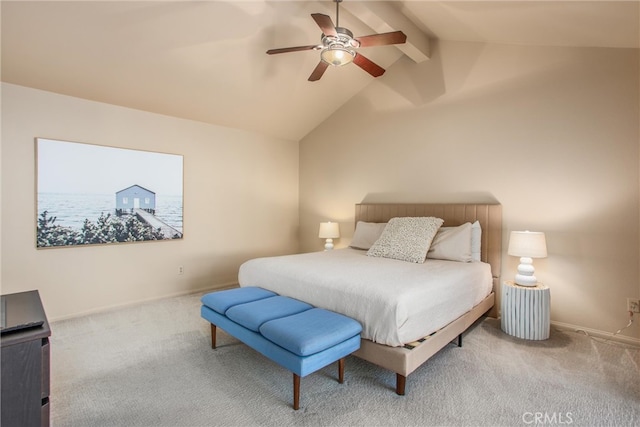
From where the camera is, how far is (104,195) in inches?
144

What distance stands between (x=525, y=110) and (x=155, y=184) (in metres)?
4.29

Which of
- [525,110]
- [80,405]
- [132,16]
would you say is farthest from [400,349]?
[132,16]

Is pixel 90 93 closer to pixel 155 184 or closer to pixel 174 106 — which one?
pixel 174 106

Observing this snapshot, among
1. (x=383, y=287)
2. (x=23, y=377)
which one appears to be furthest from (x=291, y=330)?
(x=23, y=377)

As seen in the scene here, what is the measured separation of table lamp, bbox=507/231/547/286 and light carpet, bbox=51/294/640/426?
0.56 meters

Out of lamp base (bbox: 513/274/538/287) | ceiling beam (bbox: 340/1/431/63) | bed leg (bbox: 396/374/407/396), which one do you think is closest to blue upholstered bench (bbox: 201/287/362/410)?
bed leg (bbox: 396/374/407/396)

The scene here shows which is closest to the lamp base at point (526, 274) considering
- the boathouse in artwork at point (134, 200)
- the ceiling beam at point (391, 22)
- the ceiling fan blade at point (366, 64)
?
the ceiling fan blade at point (366, 64)

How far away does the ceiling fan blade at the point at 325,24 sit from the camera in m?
2.36

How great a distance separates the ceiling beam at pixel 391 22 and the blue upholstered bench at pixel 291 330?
9.17 feet

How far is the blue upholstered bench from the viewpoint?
1.94 meters

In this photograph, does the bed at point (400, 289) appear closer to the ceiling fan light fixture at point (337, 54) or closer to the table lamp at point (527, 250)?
the table lamp at point (527, 250)

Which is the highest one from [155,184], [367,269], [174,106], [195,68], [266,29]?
[266,29]

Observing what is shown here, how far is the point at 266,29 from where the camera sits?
10.8ft

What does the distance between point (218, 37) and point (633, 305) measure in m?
4.52
